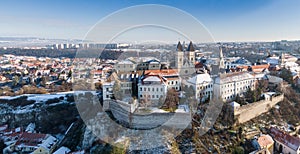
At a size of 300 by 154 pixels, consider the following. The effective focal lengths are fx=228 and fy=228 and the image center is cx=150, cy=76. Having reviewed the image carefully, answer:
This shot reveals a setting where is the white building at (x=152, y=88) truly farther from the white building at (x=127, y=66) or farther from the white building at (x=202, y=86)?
the white building at (x=127, y=66)

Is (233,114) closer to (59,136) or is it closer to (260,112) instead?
(260,112)

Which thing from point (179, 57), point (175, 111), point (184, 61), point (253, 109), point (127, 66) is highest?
point (179, 57)

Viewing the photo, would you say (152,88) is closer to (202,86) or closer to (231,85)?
(202,86)

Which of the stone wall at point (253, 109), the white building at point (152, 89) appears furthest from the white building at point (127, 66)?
the stone wall at point (253, 109)

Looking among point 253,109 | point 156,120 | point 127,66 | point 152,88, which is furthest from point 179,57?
point 156,120

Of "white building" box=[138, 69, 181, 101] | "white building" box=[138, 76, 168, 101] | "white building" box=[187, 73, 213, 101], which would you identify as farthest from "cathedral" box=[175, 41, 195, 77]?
"white building" box=[138, 76, 168, 101]
